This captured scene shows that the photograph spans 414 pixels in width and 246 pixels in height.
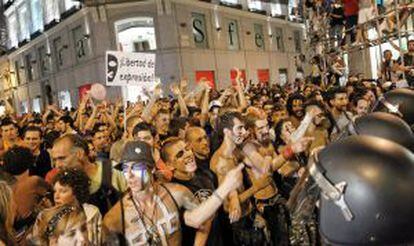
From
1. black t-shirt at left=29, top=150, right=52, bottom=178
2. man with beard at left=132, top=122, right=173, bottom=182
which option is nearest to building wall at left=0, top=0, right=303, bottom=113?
black t-shirt at left=29, top=150, right=52, bottom=178

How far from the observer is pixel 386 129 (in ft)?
11.8

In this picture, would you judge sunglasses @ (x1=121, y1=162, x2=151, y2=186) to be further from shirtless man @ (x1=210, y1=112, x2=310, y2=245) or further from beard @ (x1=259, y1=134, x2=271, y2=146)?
beard @ (x1=259, y1=134, x2=271, y2=146)

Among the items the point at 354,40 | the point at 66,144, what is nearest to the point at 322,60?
the point at 354,40

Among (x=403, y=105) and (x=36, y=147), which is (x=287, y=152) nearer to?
(x=403, y=105)

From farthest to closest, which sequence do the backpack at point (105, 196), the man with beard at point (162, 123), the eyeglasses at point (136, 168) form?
the man with beard at point (162, 123) < the backpack at point (105, 196) < the eyeglasses at point (136, 168)

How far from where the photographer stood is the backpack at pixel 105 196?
4.38m

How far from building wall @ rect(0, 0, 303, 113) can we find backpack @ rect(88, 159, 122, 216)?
22668mm

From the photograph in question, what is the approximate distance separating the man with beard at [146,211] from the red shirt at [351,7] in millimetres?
11073

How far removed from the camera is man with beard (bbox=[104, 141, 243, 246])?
3.64m

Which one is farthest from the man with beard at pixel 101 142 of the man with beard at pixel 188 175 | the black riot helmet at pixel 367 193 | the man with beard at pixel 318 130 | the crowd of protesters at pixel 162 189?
the black riot helmet at pixel 367 193

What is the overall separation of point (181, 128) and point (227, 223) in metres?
2.44

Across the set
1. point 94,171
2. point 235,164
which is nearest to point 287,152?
point 235,164

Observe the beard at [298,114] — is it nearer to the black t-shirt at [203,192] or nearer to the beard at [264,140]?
the beard at [264,140]

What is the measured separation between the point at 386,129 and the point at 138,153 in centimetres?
178
